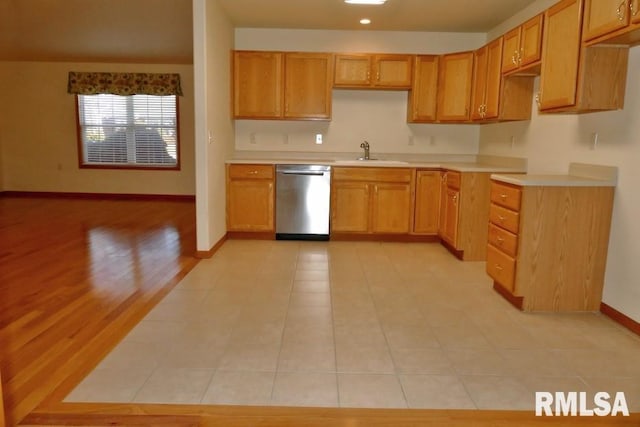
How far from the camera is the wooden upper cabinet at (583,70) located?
2.80 meters

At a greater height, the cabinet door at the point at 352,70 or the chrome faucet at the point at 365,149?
the cabinet door at the point at 352,70

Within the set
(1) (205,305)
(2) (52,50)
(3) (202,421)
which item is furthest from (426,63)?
(2) (52,50)

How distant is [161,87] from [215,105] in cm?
383

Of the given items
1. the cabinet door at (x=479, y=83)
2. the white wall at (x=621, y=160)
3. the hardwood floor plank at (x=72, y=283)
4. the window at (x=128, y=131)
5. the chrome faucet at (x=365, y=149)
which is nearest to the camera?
the hardwood floor plank at (x=72, y=283)

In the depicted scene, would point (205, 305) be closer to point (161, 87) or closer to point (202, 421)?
point (202, 421)

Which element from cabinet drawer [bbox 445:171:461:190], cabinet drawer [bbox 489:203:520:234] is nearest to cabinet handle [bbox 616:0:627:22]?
cabinet drawer [bbox 489:203:520:234]

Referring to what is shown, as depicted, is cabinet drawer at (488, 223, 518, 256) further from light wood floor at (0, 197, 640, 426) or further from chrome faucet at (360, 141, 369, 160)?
chrome faucet at (360, 141, 369, 160)

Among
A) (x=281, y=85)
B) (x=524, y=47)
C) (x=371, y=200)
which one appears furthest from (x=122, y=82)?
(x=524, y=47)

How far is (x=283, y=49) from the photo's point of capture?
534 cm

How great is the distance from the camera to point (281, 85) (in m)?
5.18

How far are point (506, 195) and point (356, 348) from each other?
1590mm

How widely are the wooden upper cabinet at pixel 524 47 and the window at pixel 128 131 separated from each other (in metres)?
5.73

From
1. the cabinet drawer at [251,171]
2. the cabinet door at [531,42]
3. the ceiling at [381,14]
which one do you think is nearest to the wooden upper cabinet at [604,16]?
the cabinet door at [531,42]

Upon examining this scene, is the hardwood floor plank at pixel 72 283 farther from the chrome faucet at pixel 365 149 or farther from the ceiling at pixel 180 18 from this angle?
the ceiling at pixel 180 18
